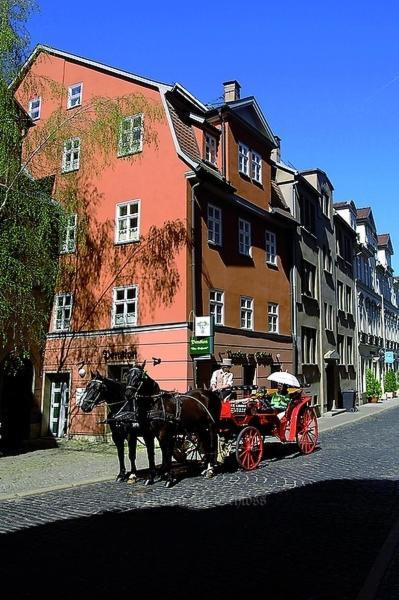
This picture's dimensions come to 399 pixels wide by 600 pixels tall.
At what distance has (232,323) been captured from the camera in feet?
69.1

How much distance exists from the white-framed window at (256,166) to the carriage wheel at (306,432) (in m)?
12.0

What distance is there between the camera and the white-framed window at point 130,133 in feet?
56.2

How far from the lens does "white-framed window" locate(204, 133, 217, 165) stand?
2099cm

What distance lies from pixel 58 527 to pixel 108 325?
13.0 m

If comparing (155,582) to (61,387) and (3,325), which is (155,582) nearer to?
(3,325)

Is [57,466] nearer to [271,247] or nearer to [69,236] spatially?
[69,236]

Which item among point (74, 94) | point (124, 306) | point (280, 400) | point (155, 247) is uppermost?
point (74, 94)

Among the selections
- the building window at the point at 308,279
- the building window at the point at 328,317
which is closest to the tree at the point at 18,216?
the building window at the point at 308,279

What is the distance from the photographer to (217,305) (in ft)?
67.0

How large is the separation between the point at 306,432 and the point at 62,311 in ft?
36.4

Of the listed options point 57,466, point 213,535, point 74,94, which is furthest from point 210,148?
point 213,535

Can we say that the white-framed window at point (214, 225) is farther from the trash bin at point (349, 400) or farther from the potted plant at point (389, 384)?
the potted plant at point (389, 384)

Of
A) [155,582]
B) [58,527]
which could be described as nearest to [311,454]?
[58,527]

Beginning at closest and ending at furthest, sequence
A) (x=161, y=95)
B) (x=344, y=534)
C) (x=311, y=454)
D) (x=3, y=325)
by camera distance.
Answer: (x=344, y=534) → (x=311, y=454) → (x=3, y=325) → (x=161, y=95)
